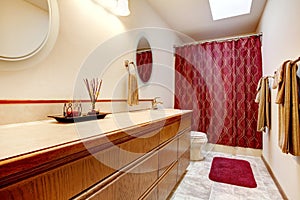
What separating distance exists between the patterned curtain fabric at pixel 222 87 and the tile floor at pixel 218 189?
85 centimetres

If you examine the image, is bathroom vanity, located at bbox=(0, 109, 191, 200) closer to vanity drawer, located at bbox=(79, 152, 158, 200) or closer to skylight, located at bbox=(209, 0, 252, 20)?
vanity drawer, located at bbox=(79, 152, 158, 200)

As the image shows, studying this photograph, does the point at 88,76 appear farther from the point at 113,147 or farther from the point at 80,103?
the point at 113,147

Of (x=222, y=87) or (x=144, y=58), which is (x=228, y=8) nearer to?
(x=222, y=87)

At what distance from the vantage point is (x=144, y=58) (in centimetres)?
232

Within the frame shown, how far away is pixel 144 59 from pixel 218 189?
5.78 ft

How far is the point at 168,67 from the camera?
323cm

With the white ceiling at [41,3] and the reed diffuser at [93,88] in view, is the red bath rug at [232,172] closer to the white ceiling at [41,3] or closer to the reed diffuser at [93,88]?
the reed diffuser at [93,88]

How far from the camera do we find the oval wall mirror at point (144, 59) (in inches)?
86.7

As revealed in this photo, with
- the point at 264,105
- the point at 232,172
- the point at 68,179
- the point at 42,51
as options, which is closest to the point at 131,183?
the point at 68,179

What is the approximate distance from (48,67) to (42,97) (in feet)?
0.67

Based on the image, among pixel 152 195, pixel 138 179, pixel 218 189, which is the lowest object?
pixel 218 189

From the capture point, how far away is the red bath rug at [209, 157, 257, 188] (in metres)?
2.02

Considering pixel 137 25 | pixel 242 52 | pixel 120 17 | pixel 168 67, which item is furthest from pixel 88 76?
pixel 242 52

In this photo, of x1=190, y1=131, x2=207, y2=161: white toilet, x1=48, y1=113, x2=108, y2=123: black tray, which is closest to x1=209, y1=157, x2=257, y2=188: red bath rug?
x1=190, y1=131, x2=207, y2=161: white toilet
